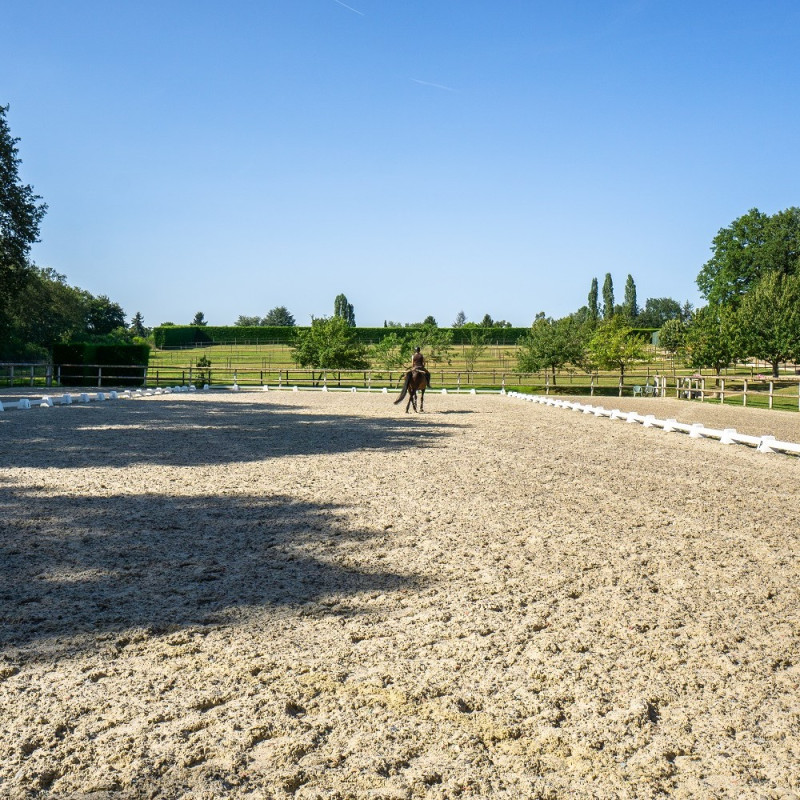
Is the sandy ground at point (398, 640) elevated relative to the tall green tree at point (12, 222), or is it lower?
lower

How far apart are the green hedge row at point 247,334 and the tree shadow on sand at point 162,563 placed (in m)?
79.1

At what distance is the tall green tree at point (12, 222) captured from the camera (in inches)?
1214

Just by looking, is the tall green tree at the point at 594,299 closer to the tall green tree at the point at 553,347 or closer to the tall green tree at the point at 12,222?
the tall green tree at the point at 553,347

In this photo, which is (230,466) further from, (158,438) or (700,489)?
(700,489)

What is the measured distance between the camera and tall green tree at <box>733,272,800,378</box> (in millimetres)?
46062

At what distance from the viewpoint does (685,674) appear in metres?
2.99

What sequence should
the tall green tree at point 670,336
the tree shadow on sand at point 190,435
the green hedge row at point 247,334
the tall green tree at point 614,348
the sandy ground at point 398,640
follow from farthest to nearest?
the green hedge row at point 247,334, the tall green tree at point 670,336, the tall green tree at point 614,348, the tree shadow on sand at point 190,435, the sandy ground at point 398,640

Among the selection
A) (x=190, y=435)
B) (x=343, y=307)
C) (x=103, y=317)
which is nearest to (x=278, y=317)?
(x=343, y=307)

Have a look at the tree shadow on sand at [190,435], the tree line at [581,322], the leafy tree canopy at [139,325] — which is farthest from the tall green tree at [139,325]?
the tree shadow on sand at [190,435]

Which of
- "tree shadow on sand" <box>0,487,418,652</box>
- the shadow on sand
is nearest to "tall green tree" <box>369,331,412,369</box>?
the shadow on sand

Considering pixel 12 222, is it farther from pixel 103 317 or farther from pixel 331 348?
pixel 103 317

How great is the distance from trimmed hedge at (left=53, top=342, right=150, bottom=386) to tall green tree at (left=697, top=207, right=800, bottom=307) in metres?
43.4

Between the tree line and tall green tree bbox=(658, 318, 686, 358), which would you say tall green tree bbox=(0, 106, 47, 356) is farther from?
tall green tree bbox=(658, 318, 686, 358)

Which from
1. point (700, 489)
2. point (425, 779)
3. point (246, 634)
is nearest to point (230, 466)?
point (700, 489)
